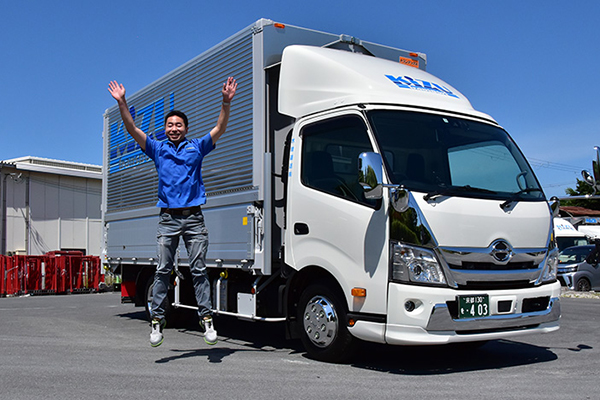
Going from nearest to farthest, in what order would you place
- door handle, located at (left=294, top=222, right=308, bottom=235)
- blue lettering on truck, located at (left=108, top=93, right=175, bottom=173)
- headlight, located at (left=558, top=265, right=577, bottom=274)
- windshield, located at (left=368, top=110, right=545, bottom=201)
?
1. windshield, located at (left=368, top=110, right=545, bottom=201)
2. door handle, located at (left=294, top=222, right=308, bottom=235)
3. blue lettering on truck, located at (left=108, top=93, right=175, bottom=173)
4. headlight, located at (left=558, top=265, right=577, bottom=274)

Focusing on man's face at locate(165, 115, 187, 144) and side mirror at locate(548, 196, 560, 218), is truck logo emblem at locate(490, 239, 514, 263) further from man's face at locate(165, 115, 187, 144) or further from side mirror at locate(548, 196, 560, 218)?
man's face at locate(165, 115, 187, 144)

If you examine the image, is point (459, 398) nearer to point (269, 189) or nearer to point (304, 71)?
point (269, 189)

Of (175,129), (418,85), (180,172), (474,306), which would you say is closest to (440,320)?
(474,306)

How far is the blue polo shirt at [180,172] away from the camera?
20.6ft

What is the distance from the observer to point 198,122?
8.64m

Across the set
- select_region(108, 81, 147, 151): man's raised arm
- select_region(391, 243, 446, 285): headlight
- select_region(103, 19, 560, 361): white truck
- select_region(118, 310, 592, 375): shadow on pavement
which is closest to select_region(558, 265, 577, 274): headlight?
select_region(118, 310, 592, 375): shadow on pavement

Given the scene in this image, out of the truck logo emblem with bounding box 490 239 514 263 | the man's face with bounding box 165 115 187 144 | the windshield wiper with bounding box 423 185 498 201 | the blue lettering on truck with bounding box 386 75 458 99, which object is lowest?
the truck logo emblem with bounding box 490 239 514 263

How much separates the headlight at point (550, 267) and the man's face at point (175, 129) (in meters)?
3.76

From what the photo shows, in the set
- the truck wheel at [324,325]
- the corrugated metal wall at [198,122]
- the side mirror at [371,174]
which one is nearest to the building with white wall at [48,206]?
the corrugated metal wall at [198,122]

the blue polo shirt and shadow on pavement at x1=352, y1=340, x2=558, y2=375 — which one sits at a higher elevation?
the blue polo shirt

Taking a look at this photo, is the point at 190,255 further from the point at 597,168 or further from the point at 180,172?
the point at 597,168

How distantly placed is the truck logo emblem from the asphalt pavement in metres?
1.02

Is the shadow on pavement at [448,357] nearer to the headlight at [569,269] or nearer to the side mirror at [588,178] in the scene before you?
the side mirror at [588,178]

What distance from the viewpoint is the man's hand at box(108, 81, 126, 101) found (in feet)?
19.9
